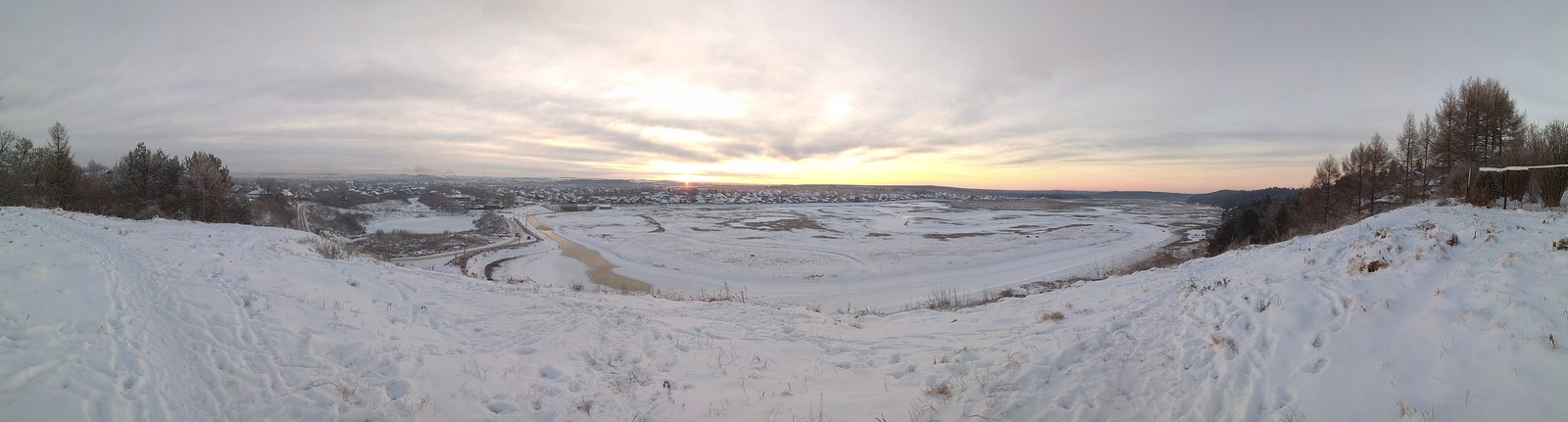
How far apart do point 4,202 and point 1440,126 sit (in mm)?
59463

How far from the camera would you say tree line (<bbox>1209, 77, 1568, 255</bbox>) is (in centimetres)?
1269

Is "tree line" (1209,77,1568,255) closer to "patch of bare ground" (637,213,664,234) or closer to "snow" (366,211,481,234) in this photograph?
"patch of bare ground" (637,213,664,234)

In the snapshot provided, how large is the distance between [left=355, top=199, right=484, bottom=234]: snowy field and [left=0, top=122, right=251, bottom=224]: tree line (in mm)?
21525

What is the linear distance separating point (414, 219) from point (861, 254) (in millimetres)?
59371

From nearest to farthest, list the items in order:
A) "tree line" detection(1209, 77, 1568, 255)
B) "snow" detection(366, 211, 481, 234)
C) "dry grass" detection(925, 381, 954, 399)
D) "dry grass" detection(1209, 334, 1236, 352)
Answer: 1. "dry grass" detection(1209, 334, 1236, 352)
2. "dry grass" detection(925, 381, 954, 399)
3. "tree line" detection(1209, 77, 1568, 255)
4. "snow" detection(366, 211, 481, 234)

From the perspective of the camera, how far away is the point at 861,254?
1483 inches

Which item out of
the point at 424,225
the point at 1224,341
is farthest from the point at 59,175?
the point at 1224,341

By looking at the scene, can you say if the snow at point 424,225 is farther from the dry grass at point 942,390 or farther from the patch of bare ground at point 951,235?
the dry grass at point 942,390

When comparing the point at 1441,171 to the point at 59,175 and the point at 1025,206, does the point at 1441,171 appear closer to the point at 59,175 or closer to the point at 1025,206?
the point at 59,175

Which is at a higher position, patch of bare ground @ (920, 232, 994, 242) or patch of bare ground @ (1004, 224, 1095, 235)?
patch of bare ground @ (1004, 224, 1095, 235)

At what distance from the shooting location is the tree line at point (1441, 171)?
41.6 feet

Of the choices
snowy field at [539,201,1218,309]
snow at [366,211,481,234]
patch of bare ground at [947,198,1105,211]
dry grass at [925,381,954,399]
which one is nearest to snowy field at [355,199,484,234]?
snow at [366,211,481,234]

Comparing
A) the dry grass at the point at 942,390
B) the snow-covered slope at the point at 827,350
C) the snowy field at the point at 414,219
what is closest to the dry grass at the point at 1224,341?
the snow-covered slope at the point at 827,350

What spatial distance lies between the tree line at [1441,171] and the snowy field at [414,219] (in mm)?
63453
